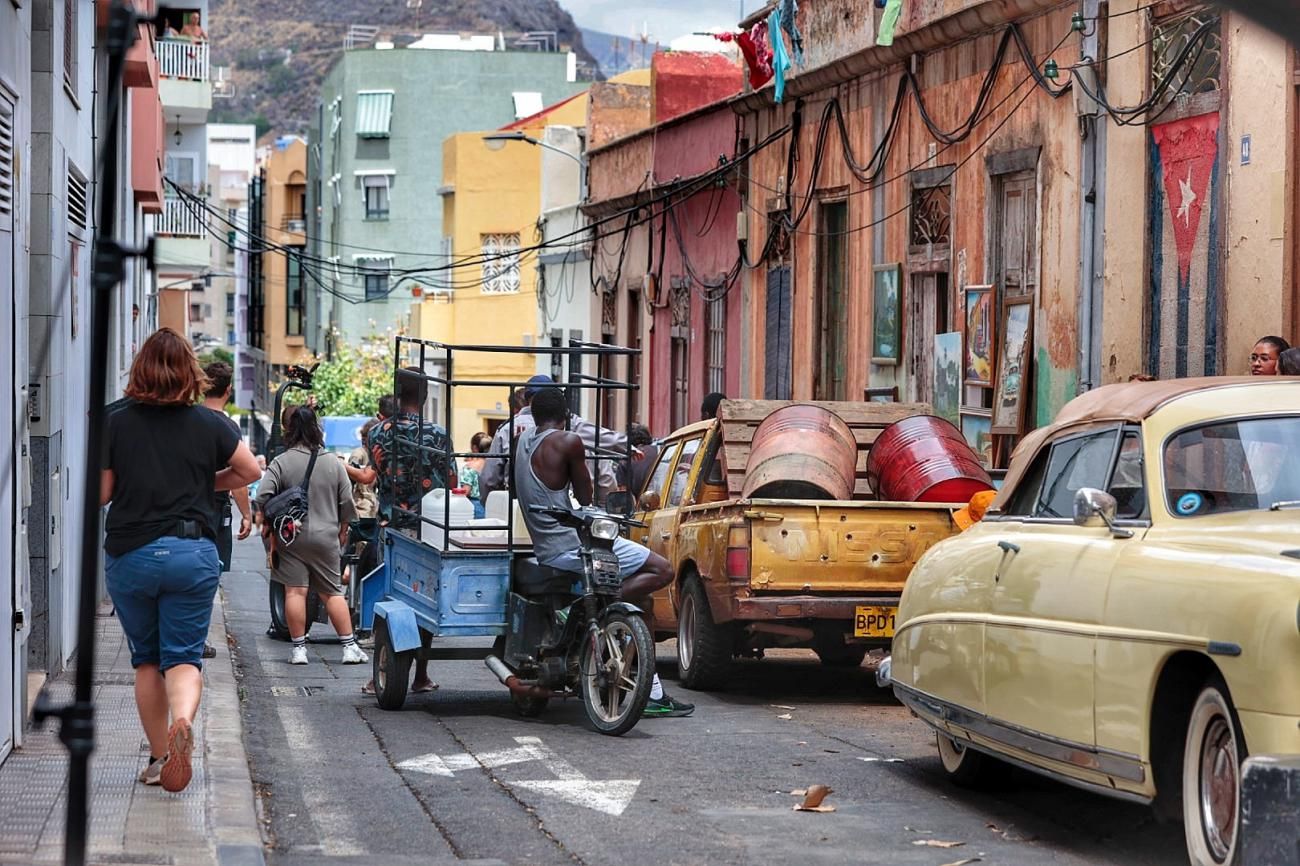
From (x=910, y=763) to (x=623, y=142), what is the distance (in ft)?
79.7

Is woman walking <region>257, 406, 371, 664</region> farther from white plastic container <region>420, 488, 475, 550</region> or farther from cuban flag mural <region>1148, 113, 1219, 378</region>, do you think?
cuban flag mural <region>1148, 113, 1219, 378</region>

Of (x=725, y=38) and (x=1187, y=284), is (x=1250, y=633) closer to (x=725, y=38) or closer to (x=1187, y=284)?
(x=1187, y=284)

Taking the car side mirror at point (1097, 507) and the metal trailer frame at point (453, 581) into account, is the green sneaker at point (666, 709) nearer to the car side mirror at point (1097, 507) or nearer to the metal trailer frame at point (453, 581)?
the metal trailer frame at point (453, 581)

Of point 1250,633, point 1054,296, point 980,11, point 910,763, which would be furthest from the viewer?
point 980,11

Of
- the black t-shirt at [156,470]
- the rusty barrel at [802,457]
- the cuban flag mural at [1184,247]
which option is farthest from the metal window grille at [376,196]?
the black t-shirt at [156,470]

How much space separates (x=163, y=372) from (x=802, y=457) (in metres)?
5.73

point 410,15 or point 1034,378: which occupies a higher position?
point 410,15

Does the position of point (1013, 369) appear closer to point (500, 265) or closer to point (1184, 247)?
point (1184, 247)

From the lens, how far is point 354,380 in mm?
68375

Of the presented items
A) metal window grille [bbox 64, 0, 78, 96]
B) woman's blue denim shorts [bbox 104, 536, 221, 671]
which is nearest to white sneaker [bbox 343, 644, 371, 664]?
metal window grille [bbox 64, 0, 78, 96]

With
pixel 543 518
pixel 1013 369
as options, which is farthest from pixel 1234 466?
pixel 1013 369

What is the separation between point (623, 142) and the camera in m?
33.2

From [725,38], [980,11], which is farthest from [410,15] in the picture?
[980,11]

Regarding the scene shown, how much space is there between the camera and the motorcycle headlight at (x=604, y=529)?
11.0 meters
